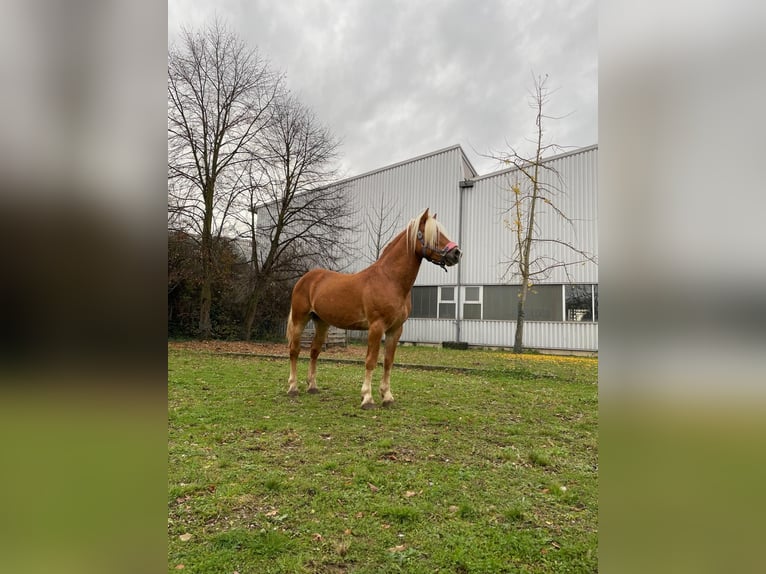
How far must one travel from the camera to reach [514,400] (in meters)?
6.10

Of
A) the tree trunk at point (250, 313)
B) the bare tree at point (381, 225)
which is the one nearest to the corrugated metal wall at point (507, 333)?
the bare tree at point (381, 225)

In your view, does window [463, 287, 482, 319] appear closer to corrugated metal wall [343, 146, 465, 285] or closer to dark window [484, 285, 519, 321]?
dark window [484, 285, 519, 321]

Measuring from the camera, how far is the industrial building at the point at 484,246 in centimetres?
1571

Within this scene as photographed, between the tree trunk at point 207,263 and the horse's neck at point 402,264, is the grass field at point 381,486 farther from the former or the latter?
the tree trunk at point 207,263

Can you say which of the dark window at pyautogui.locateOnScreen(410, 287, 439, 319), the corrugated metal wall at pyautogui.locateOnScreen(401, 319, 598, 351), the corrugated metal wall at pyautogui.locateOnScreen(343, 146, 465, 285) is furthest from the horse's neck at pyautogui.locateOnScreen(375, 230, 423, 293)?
the dark window at pyautogui.locateOnScreen(410, 287, 439, 319)

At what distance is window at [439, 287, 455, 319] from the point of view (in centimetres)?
1848

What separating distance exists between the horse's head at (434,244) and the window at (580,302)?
12.3 m

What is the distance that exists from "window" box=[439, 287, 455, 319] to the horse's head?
1347 cm

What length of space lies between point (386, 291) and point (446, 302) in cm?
1365

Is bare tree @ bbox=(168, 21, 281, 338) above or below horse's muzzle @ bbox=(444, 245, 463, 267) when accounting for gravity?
above
